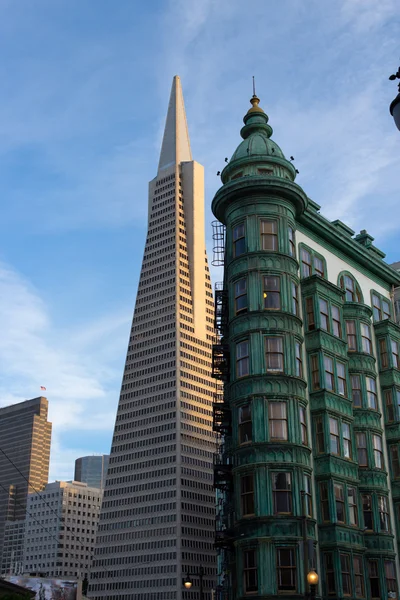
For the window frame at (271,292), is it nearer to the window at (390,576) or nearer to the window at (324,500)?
the window at (324,500)

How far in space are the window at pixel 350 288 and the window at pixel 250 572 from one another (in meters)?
22.3

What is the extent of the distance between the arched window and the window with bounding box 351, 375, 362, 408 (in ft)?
21.1

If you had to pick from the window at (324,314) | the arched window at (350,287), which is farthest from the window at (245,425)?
the arched window at (350,287)

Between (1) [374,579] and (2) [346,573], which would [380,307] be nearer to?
(1) [374,579]

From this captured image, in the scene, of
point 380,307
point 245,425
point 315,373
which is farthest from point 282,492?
point 380,307

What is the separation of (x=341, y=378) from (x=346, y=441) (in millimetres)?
4155

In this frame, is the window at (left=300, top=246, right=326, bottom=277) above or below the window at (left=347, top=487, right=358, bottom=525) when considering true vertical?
above

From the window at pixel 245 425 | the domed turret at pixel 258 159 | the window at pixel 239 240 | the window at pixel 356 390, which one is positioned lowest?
the window at pixel 245 425

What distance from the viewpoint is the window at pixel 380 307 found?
6019 centimetres

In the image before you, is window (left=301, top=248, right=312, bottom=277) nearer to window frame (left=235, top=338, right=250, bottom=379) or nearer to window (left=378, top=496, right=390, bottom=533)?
window frame (left=235, top=338, right=250, bottom=379)

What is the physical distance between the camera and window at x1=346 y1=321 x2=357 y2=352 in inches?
2117

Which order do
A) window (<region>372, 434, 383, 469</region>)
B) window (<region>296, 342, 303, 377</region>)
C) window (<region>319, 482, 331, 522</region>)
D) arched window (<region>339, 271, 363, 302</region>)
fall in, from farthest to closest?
arched window (<region>339, 271, 363, 302</region>), window (<region>372, 434, 383, 469</region>), window (<region>296, 342, 303, 377</region>), window (<region>319, 482, 331, 522</region>)

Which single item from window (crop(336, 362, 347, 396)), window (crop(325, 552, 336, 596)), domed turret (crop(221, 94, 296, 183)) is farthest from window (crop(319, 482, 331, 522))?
domed turret (crop(221, 94, 296, 183))

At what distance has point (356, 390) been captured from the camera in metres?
52.7
